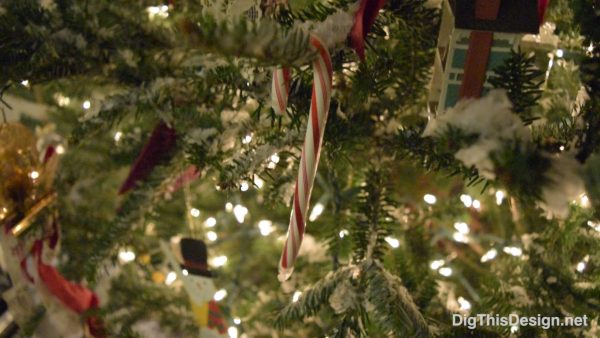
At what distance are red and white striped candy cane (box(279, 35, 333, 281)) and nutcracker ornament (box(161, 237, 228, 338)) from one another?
329 millimetres

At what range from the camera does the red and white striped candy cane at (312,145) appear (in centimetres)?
35

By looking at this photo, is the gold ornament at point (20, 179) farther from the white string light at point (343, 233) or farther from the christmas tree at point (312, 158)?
the white string light at point (343, 233)

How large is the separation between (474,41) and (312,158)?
0.57 ft

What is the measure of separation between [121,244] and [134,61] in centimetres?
27

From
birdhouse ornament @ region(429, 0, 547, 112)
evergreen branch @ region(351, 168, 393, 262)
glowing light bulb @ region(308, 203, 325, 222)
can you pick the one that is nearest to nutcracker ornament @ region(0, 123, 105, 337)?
glowing light bulb @ region(308, 203, 325, 222)

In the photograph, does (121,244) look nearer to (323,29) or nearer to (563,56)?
(323,29)

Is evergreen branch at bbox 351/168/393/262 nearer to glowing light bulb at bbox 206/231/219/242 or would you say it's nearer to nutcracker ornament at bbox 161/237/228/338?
nutcracker ornament at bbox 161/237/228/338

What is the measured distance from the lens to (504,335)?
565mm

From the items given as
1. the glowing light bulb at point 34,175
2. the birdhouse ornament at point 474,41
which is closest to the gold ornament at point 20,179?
the glowing light bulb at point 34,175

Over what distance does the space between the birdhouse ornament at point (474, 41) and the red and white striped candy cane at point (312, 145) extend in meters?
0.13

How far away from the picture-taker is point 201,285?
0.76 m

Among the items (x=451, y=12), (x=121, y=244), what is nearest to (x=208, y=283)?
(x=121, y=244)

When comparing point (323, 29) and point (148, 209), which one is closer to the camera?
point (323, 29)

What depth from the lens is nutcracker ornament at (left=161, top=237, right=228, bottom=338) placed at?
0.76 metres
